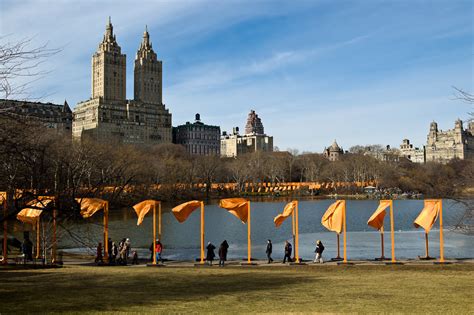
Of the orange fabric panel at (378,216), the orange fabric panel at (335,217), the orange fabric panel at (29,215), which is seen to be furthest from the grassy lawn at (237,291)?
the orange fabric panel at (378,216)

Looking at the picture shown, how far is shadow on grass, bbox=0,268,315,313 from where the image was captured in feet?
47.8

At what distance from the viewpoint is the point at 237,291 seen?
17.5m

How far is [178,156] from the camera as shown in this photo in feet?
520

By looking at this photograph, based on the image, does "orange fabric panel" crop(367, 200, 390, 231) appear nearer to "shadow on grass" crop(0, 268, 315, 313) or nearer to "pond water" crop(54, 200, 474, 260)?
"pond water" crop(54, 200, 474, 260)

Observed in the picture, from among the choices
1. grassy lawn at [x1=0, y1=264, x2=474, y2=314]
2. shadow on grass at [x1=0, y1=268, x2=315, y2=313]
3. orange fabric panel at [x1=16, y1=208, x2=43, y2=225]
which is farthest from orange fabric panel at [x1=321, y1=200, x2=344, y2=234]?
orange fabric panel at [x1=16, y1=208, x2=43, y2=225]

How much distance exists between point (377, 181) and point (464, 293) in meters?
136

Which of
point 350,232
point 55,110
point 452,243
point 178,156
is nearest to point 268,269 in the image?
point 452,243

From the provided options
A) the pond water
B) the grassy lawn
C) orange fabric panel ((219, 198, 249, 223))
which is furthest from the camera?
the pond water

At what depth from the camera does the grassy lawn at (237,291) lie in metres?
14.3

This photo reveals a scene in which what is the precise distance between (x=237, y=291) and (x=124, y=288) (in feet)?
11.9

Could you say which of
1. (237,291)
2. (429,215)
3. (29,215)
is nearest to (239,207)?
(429,215)

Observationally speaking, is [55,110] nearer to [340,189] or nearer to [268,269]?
[340,189]

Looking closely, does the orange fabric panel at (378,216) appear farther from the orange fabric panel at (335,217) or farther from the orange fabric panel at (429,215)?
the orange fabric panel at (429,215)

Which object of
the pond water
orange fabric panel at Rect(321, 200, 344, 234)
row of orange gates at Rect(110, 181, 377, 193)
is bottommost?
the pond water
